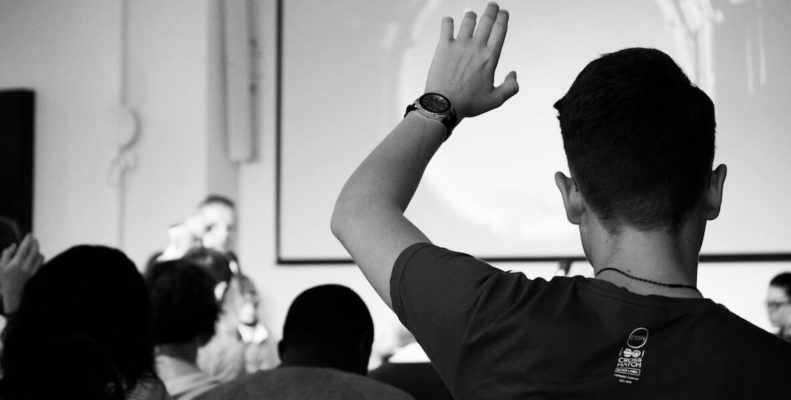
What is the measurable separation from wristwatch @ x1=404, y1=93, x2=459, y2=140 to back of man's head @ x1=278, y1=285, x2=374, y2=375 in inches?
42.6

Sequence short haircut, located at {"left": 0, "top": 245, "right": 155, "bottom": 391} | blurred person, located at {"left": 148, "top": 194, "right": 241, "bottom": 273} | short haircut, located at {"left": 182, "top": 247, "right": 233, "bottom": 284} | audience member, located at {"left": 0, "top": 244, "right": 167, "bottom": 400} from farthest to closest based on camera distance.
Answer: blurred person, located at {"left": 148, "top": 194, "right": 241, "bottom": 273} < short haircut, located at {"left": 182, "top": 247, "right": 233, "bottom": 284} < short haircut, located at {"left": 0, "top": 245, "right": 155, "bottom": 391} < audience member, located at {"left": 0, "top": 244, "right": 167, "bottom": 400}

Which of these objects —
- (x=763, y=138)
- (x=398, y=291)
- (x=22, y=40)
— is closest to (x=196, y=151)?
(x=22, y=40)

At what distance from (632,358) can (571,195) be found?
0.17 m

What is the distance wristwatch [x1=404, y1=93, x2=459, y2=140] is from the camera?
2.89ft

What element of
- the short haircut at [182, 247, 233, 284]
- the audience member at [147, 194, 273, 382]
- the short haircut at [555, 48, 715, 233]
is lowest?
the audience member at [147, 194, 273, 382]

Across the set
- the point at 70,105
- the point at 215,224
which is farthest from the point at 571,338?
the point at 70,105

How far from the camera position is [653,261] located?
812mm

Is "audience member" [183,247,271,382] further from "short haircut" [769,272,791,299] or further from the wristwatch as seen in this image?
"short haircut" [769,272,791,299]

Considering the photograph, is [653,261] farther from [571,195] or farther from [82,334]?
[82,334]

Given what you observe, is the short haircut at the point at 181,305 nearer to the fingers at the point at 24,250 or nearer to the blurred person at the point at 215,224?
the fingers at the point at 24,250

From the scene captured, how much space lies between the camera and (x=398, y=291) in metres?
0.82

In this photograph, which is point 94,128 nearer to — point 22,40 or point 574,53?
point 22,40

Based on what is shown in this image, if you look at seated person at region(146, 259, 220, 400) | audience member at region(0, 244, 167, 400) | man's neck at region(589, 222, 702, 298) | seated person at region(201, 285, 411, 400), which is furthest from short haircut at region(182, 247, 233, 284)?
man's neck at region(589, 222, 702, 298)

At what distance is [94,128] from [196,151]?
77 cm
